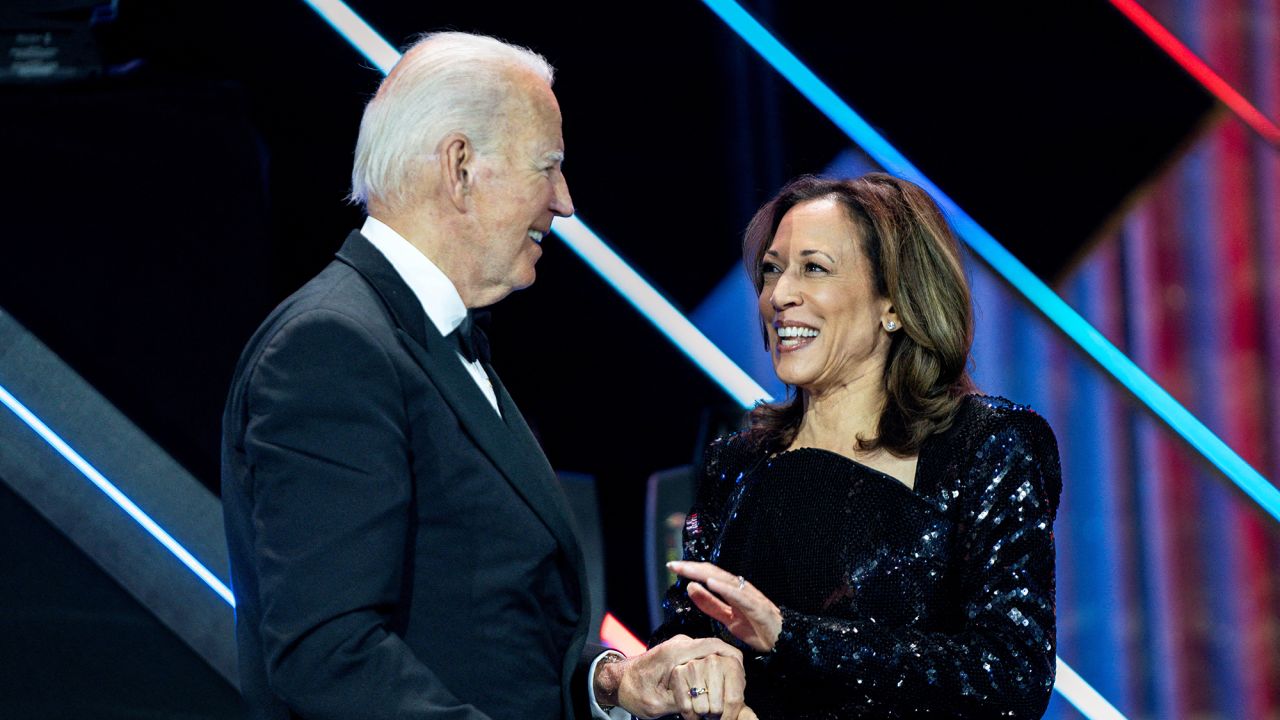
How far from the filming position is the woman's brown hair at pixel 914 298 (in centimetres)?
185

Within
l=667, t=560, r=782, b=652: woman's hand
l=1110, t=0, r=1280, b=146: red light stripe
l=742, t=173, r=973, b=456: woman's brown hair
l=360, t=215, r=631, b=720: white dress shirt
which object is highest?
l=1110, t=0, r=1280, b=146: red light stripe

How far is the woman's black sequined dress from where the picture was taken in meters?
1.64

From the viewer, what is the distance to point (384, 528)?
1271 millimetres

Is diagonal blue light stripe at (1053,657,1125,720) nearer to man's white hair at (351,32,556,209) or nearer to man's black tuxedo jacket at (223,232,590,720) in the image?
man's black tuxedo jacket at (223,232,590,720)

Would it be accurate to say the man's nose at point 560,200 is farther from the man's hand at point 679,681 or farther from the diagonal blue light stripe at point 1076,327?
the diagonal blue light stripe at point 1076,327

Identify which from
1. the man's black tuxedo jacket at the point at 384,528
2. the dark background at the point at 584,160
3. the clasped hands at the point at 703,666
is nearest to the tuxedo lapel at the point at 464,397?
the man's black tuxedo jacket at the point at 384,528

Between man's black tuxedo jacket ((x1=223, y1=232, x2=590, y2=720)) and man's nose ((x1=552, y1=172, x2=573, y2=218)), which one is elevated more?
man's nose ((x1=552, y1=172, x2=573, y2=218))

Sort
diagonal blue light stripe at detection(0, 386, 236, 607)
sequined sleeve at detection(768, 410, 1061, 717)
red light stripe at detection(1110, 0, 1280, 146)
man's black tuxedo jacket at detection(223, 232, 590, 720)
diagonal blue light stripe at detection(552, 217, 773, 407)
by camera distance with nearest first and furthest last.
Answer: man's black tuxedo jacket at detection(223, 232, 590, 720) → sequined sleeve at detection(768, 410, 1061, 717) → diagonal blue light stripe at detection(0, 386, 236, 607) → red light stripe at detection(1110, 0, 1280, 146) → diagonal blue light stripe at detection(552, 217, 773, 407)

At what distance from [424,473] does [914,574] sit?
0.73 metres

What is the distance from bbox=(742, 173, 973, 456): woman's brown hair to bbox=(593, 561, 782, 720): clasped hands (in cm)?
35

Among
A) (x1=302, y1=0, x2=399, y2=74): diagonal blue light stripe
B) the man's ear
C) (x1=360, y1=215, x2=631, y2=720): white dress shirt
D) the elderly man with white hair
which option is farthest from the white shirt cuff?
(x1=302, y1=0, x2=399, y2=74): diagonal blue light stripe

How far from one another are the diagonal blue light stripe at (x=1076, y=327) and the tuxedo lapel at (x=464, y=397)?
174 cm

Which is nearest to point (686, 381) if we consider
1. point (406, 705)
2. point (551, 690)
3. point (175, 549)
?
point (175, 549)

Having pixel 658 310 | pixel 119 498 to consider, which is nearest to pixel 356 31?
pixel 658 310
